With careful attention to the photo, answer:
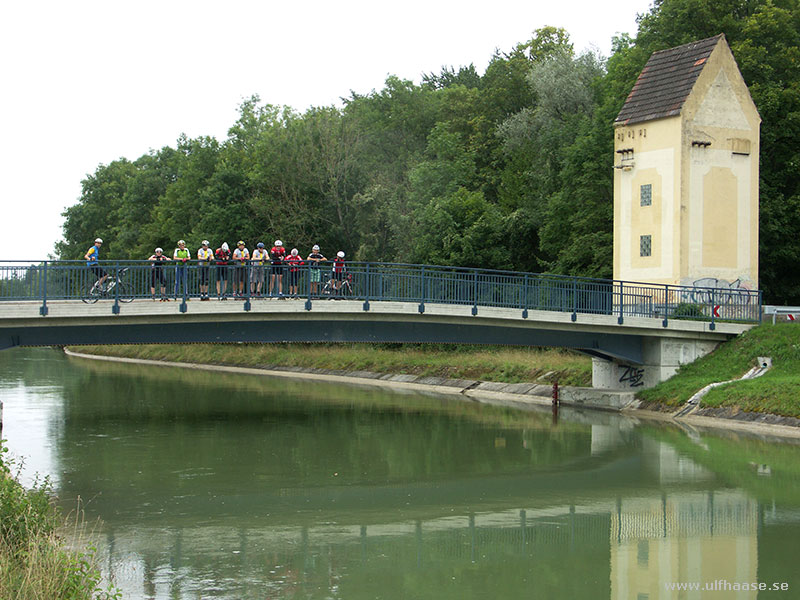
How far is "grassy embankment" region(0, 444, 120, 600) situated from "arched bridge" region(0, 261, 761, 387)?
41.6ft

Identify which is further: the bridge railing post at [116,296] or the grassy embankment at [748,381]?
the grassy embankment at [748,381]

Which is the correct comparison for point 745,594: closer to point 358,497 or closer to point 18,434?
point 358,497

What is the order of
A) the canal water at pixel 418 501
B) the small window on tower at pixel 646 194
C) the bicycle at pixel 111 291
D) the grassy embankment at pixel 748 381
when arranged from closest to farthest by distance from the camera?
1. the canal water at pixel 418 501
2. the bicycle at pixel 111 291
3. the grassy embankment at pixel 748 381
4. the small window on tower at pixel 646 194

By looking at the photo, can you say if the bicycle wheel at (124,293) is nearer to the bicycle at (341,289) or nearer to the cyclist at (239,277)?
the cyclist at (239,277)

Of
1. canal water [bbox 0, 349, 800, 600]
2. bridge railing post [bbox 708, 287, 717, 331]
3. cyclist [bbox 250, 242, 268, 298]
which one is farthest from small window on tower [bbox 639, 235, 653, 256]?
cyclist [bbox 250, 242, 268, 298]

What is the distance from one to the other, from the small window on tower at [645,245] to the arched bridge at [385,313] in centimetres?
205

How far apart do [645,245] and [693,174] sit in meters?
3.42

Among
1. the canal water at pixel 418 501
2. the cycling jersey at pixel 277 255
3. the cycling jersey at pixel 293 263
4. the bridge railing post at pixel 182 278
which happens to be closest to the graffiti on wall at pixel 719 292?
the canal water at pixel 418 501

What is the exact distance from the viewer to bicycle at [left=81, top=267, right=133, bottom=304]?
2721 centimetres

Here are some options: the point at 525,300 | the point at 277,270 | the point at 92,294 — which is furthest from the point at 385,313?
the point at 92,294

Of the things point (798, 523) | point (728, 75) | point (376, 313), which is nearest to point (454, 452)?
point (376, 313)

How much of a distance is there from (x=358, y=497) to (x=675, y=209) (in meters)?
22.5

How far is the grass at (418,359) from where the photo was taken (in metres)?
44.1

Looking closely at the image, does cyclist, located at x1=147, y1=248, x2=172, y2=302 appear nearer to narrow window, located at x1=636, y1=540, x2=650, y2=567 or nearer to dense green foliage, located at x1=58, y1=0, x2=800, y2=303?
narrow window, located at x1=636, y1=540, x2=650, y2=567
